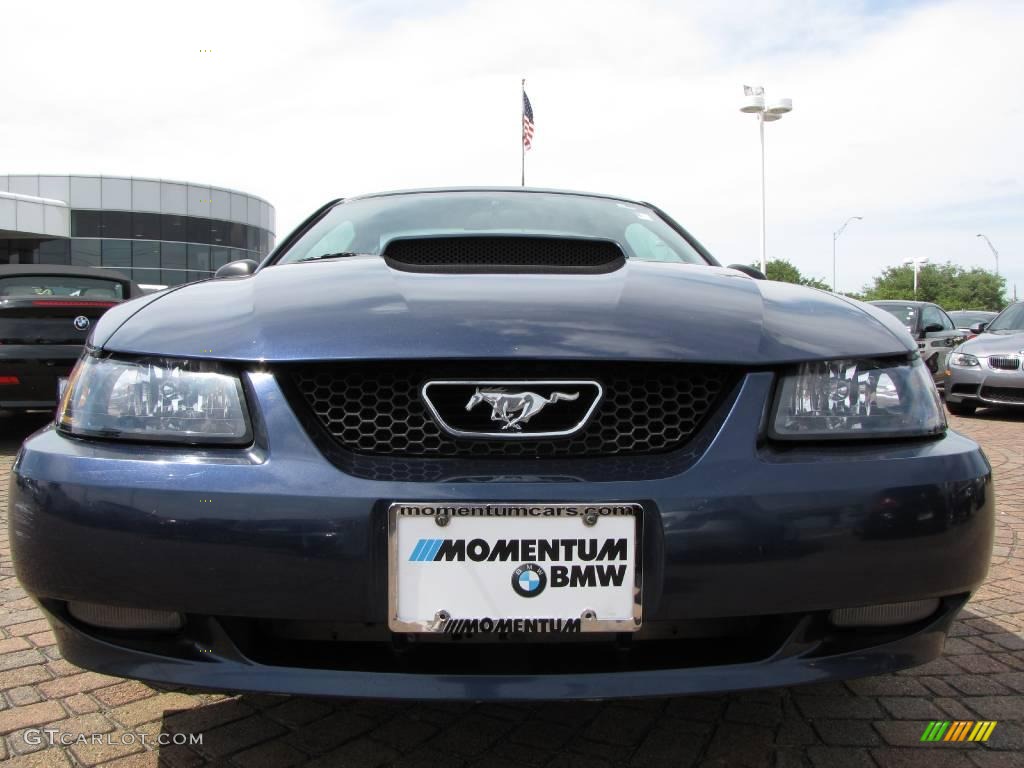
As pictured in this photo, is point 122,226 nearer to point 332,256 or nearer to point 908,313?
point 908,313

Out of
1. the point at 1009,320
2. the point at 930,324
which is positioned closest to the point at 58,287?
the point at 1009,320

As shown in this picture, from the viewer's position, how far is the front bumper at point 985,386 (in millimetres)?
8266

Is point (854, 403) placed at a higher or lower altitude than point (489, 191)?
lower

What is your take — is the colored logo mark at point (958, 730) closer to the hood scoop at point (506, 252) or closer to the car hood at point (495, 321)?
the car hood at point (495, 321)

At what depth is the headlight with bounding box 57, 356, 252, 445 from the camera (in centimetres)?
143

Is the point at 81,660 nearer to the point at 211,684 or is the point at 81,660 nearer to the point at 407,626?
the point at 211,684

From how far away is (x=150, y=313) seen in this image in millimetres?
1676

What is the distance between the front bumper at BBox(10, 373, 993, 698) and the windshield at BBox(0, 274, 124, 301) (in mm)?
Result: 5500

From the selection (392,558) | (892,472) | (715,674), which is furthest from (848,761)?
(392,558)

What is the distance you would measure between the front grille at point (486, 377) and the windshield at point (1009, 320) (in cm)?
933

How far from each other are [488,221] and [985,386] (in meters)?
7.68

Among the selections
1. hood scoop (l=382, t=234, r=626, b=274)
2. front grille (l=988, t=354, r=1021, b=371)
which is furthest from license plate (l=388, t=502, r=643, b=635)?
front grille (l=988, t=354, r=1021, b=371)

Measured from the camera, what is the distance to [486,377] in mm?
1420

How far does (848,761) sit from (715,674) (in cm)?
58
